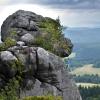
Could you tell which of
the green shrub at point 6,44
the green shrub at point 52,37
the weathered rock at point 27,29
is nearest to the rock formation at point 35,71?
the green shrub at point 6,44

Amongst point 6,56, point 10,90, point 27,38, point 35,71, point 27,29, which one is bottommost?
point 10,90

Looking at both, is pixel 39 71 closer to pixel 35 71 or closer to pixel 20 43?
pixel 35 71

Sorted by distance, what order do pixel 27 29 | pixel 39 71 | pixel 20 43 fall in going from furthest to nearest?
pixel 27 29
pixel 20 43
pixel 39 71

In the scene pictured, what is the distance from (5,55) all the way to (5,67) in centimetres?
138

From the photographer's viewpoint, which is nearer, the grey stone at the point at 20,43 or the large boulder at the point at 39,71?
the large boulder at the point at 39,71

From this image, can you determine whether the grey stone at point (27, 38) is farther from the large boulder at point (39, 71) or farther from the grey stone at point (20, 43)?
the large boulder at point (39, 71)

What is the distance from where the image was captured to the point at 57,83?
158 feet

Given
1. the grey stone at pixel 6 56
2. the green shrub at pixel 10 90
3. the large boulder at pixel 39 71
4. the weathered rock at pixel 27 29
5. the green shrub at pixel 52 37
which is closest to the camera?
the green shrub at pixel 10 90

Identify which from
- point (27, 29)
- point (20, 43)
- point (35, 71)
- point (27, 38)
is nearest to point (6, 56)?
point (35, 71)

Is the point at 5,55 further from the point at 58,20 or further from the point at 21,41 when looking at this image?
the point at 58,20

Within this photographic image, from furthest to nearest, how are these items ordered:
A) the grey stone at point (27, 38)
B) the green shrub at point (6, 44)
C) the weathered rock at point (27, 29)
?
the weathered rock at point (27, 29) < the grey stone at point (27, 38) < the green shrub at point (6, 44)

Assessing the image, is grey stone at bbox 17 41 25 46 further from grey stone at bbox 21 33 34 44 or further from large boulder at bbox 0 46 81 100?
large boulder at bbox 0 46 81 100

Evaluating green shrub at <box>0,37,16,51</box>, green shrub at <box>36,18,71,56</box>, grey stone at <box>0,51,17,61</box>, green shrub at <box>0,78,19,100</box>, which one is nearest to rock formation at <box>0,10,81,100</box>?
grey stone at <box>0,51,17,61</box>

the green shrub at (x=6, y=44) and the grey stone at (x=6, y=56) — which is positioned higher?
the green shrub at (x=6, y=44)
